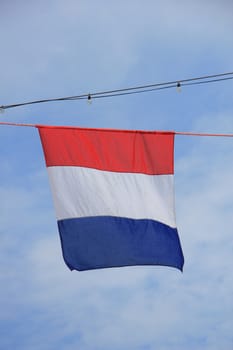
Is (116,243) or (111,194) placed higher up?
(111,194)

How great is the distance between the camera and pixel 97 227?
38.3 feet

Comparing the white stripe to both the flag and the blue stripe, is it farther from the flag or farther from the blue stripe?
the blue stripe

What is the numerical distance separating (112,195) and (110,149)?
2.88 ft

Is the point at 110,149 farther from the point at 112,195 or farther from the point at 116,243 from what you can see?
the point at 116,243

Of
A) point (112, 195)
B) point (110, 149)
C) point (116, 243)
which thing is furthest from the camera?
point (112, 195)

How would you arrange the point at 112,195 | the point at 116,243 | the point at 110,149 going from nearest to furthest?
1. the point at 116,243
2. the point at 110,149
3. the point at 112,195

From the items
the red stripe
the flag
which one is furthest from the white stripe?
the red stripe

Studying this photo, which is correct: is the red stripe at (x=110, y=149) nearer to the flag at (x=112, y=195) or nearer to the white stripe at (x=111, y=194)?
the flag at (x=112, y=195)

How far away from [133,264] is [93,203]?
1345 millimetres

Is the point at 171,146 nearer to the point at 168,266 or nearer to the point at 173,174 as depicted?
the point at 173,174

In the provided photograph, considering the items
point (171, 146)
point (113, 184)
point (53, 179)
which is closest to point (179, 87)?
point (171, 146)

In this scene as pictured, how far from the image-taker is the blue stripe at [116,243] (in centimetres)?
1141

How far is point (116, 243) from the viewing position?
11750mm

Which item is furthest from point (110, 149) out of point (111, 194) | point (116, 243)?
point (116, 243)
